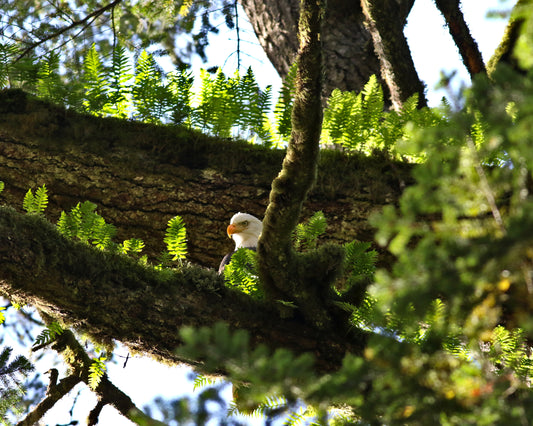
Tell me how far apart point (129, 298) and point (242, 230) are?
2148 mm

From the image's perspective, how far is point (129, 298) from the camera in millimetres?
2658

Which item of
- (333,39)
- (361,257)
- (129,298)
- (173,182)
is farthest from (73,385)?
(333,39)

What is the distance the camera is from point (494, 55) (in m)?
4.66

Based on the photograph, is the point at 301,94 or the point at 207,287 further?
the point at 207,287

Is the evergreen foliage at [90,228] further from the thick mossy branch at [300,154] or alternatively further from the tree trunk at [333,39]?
the tree trunk at [333,39]

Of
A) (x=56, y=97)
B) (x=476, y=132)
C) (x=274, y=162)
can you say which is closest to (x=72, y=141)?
(x=56, y=97)

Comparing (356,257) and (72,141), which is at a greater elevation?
(72,141)

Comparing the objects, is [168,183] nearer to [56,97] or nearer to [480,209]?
[56,97]

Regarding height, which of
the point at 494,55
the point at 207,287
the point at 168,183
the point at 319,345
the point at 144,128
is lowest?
the point at 319,345

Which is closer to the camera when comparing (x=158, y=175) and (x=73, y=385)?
(x=73, y=385)

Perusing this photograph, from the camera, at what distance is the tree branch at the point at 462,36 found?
12.8 feet

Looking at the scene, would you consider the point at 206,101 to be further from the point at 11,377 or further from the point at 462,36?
the point at 11,377

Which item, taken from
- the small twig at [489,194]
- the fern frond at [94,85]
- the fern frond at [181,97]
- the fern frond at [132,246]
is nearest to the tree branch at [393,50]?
the fern frond at [181,97]

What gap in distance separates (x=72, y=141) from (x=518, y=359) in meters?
→ 3.18
